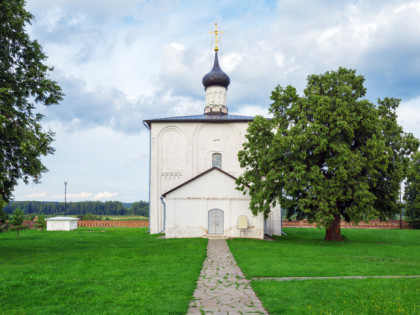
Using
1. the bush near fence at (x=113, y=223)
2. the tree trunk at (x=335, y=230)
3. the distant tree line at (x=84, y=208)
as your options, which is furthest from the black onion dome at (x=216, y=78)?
the distant tree line at (x=84, y=208)

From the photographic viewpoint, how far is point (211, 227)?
22422 mm

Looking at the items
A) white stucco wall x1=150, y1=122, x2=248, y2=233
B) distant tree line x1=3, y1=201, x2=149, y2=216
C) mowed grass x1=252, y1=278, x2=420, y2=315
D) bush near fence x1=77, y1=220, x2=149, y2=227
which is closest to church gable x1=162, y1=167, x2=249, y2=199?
white stucco wall x1=150, y1=122, x2=248, y2=233

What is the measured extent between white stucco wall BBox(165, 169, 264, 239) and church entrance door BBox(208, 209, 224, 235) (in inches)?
7.6

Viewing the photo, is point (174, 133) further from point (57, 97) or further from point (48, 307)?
point (48, 307)

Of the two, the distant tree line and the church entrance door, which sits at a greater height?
the church entrance door

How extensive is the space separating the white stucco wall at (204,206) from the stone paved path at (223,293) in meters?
11.0

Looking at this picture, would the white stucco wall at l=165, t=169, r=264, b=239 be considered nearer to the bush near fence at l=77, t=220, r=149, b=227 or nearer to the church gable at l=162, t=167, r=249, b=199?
the church gable at l=162, t=167, r=249, b=199

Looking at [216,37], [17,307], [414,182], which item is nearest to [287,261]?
[17,307]

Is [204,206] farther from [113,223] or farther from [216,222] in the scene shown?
[113,223]

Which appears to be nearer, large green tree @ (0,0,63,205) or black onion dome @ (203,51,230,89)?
large green tree @ (0,0,63,205)

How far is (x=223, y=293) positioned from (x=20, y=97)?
468 inches

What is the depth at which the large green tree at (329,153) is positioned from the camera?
1833 centimetres

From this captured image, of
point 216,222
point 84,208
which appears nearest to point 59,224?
point 216,222

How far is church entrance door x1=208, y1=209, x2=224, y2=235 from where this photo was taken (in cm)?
2236
